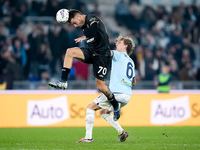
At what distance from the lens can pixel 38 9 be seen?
62.8 feet

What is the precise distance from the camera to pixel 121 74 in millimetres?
8914

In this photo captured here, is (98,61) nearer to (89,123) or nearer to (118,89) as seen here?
(118,89)

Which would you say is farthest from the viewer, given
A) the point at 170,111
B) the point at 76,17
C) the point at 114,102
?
the point at 170,111

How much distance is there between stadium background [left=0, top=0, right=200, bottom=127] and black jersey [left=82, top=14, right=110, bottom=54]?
5.87m

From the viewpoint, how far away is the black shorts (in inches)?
331

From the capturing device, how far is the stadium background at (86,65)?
14039mm

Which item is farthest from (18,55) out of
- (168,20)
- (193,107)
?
(168,20)

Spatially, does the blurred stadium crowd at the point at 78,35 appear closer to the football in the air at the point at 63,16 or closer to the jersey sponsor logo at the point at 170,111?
the jersey sponsor logo at the point at 170,111

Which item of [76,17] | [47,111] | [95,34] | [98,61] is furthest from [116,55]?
[47,111]

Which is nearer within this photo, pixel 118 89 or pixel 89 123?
pixel 89 123

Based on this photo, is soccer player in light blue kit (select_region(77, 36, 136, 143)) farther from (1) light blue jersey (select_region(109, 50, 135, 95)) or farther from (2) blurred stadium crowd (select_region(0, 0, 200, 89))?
(2) blurred stadium crowd (select_region(0, 0, 200, 89))

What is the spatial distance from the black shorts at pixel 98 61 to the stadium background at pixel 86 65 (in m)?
5.68

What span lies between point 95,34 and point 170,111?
6.91 m

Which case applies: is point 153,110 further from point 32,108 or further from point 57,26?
point 57,26
